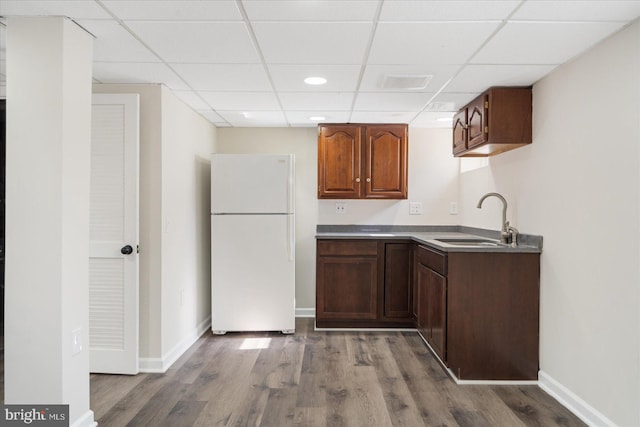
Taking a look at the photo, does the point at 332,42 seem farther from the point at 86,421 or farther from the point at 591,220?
the point at 86,421

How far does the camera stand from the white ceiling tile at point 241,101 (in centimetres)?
323

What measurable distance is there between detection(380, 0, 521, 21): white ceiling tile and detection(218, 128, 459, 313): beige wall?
2687 millimetres

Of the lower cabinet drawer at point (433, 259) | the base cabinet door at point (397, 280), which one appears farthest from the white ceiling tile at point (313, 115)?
the lower cabinet drawer at point (433, 259)

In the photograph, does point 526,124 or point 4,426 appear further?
point 526,124

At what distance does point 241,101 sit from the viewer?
343cm

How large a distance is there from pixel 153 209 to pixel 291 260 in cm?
137

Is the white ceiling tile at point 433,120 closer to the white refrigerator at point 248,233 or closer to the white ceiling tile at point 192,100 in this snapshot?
the white refrigerator at point 248,233

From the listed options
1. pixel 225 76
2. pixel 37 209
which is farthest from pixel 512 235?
pixel 37 209

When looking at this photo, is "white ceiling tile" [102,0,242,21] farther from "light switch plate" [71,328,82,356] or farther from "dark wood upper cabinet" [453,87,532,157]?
"dark wood upper cabinet" [453,87,532,157]

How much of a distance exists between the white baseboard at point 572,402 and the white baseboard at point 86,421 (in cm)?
261

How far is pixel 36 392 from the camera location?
1990 millimetres

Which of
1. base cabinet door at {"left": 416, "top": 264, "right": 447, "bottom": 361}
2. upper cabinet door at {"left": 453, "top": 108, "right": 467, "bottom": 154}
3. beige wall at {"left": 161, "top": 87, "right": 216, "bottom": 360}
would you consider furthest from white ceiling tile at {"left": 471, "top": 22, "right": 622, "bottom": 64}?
beige wall at {"left": 161, "top": 87, "right": 216, "bottom": 360}

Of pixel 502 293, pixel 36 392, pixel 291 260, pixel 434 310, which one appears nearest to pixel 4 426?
pixel 36 392

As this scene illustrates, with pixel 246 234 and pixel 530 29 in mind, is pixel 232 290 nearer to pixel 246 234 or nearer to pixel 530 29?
pixel 246 234
